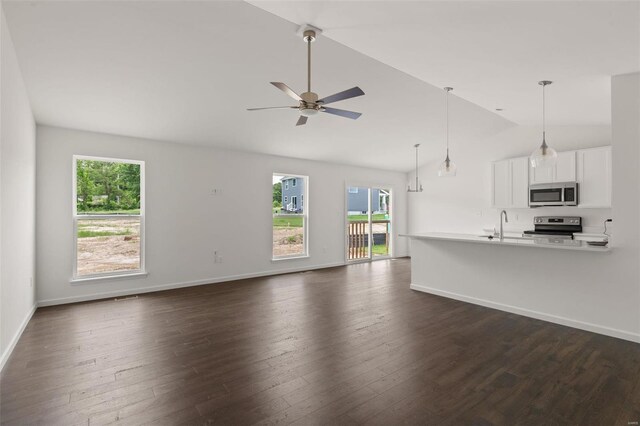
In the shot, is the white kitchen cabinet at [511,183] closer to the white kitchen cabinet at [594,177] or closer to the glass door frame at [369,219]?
the white kitchen cabinet at [594,177]

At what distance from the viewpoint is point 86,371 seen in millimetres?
2566

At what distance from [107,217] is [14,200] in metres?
1.83

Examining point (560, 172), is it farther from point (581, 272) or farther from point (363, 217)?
point (363, 217)

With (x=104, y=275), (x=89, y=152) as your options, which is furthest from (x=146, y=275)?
(x=89, y=152)

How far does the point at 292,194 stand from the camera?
6855mm

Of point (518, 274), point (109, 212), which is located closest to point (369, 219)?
point (518, 274)

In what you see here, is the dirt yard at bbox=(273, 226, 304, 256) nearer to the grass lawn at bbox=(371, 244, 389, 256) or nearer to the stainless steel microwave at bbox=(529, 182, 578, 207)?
the grass lawn at bbox=(371, 244, 389, 256)

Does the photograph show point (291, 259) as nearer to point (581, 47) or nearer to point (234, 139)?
Answer: point (234, 139)

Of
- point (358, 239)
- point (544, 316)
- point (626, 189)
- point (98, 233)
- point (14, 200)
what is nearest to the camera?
point (14, 200)

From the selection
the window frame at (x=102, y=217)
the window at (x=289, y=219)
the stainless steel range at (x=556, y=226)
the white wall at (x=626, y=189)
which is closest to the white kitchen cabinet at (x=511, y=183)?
the stainless steel range at (x=556, y=226)

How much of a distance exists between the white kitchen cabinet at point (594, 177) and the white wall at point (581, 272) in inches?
72.7

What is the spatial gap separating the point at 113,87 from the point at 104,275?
274 centimetres

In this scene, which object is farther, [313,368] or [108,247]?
[108,247]

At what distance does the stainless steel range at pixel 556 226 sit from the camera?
5.80 metres
